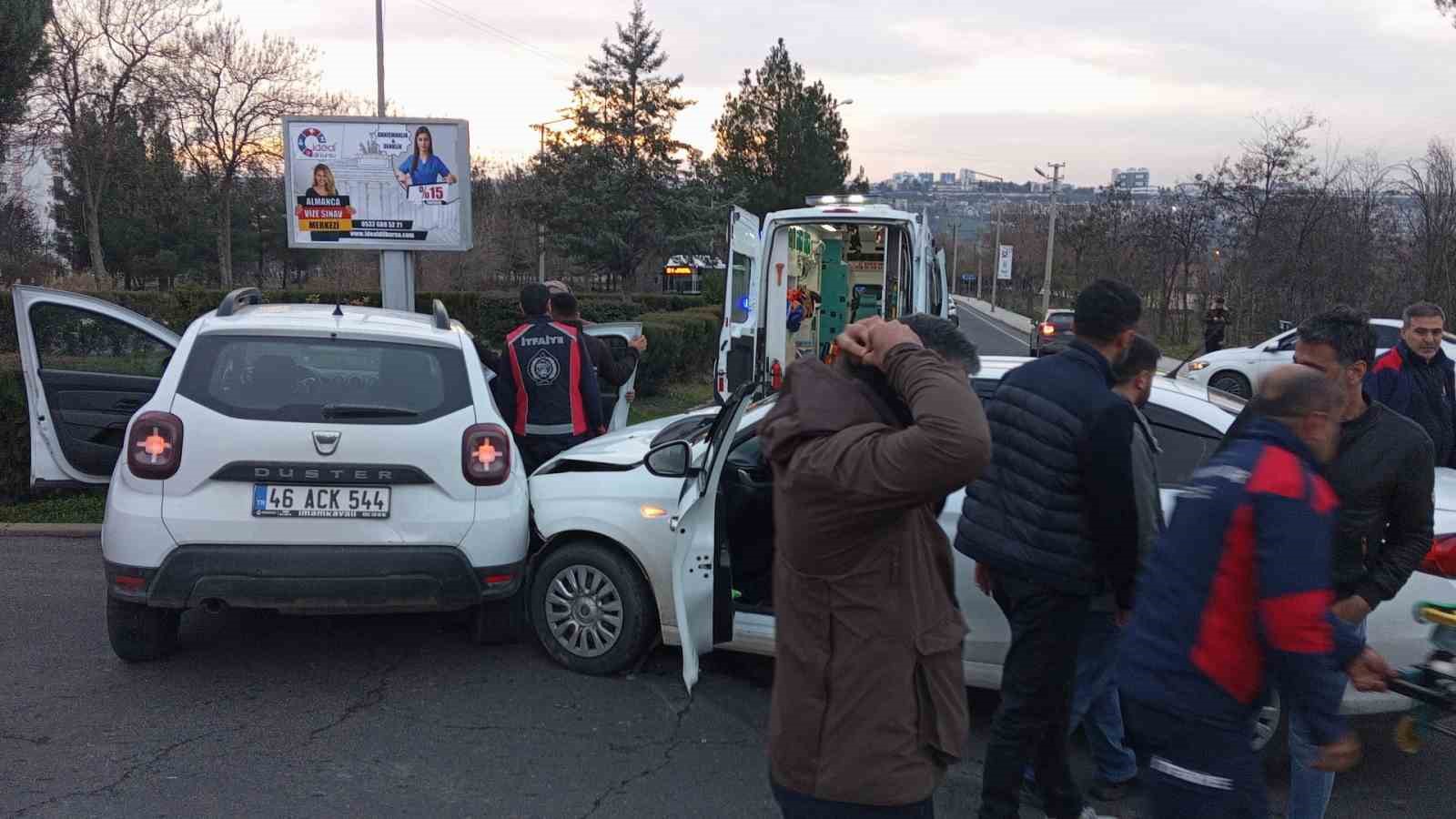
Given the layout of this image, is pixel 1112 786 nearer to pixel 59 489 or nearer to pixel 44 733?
pixel 44 733

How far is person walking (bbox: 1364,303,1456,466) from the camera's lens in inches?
221

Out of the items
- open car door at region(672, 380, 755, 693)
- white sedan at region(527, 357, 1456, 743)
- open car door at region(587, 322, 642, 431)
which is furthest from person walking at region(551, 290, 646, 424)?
open car door at region(672, 380, 755, 693)

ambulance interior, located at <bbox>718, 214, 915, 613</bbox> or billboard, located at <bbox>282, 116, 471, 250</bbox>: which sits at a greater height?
billboard, located at <bbox>282, 116, 471, 250</bbox>

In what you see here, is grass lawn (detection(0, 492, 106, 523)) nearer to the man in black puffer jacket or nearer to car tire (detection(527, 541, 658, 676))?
car tire (detection(527, 541, 658, 676))

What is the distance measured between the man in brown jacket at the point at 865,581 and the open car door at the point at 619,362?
521 cm

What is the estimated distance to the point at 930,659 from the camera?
7.84ft

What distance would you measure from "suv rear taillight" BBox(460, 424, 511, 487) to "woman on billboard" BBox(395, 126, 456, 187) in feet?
26.7

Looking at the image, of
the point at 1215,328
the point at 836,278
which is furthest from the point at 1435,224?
the point at 836,278

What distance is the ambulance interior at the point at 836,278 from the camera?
12.7 meters

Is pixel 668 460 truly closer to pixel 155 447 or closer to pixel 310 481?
pixel 310 481

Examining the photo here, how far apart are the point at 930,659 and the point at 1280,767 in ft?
10.2

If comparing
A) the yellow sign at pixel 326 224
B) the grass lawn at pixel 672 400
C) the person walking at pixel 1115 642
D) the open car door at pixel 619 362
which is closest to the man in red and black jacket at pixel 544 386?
the open car door at pixel 619 362

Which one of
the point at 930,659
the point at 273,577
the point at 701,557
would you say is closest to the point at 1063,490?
the point at 930,659

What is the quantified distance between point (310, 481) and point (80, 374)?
329 centimetres
